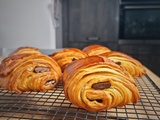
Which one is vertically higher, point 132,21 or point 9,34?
point 132,21

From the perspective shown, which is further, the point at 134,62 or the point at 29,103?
the point at 134,62

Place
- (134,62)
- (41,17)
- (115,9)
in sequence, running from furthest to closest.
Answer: (115,9) → (41,17) → (134,62)

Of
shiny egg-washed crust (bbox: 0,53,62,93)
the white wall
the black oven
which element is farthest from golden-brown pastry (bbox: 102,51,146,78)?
the black oven

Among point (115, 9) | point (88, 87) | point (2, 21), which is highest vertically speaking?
point (115, 9)

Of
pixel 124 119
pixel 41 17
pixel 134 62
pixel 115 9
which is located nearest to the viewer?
pixel 124 119

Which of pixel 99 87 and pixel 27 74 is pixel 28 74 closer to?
pixel 27 74

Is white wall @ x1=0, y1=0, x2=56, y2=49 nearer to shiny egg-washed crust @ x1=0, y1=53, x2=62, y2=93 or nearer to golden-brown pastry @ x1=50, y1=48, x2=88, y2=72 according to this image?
golden-brown pastry @ x1=50, y1=48, x2=88, y2=72

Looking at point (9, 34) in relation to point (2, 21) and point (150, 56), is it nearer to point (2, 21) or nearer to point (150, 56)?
point (2, 21)

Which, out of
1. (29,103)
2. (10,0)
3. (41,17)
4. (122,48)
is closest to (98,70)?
(29,103)
